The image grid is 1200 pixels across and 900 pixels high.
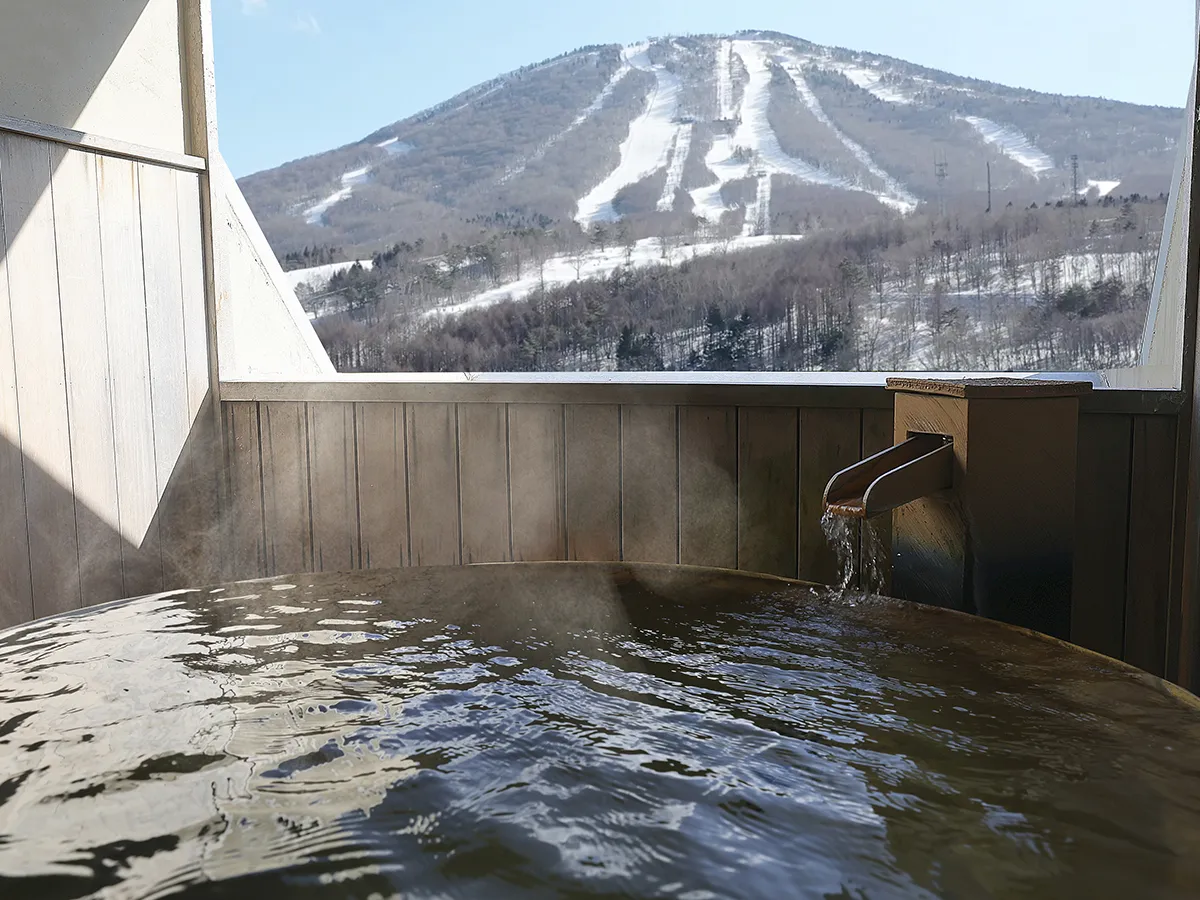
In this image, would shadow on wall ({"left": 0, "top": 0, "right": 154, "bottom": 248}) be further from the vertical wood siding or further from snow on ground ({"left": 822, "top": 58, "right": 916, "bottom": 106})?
snow on ground ({"left": 822, "top": 58, "right": 916, "bottom": 106})

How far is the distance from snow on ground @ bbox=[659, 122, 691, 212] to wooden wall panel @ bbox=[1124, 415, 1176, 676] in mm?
1540

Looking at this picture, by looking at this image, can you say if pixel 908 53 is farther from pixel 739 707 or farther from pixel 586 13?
pixel 739 707

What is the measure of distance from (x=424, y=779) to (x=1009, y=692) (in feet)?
1.96

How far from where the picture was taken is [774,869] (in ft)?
2.19

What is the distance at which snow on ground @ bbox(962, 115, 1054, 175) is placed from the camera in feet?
8.53

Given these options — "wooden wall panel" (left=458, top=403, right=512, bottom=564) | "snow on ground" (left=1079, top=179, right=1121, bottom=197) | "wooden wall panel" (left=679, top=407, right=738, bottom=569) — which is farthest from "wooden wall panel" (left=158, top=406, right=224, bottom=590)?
"snow on ground" (left=1079, top=179, right=1121, bottom=197)

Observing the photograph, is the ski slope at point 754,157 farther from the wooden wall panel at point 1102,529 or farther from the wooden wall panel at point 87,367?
the wooden wall panel at point 87,367

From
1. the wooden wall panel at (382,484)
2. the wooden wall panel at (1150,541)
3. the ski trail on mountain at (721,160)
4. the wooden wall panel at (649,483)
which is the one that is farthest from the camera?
the ski trail on mountain at (721,160)

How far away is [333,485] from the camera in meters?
2.77

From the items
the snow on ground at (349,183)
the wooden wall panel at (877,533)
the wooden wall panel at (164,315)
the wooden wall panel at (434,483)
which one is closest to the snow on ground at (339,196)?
the snow on ground at (349,183)

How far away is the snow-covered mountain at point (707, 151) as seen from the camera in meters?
2.62

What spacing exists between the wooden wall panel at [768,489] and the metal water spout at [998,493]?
30.9 inches

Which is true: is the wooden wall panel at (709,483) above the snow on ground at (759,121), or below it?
below

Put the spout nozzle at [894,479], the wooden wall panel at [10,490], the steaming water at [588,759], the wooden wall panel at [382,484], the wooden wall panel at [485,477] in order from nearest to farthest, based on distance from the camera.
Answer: the steaming water at [588,759] < the spout nozzle at [894,479] < the wooden wall panel at [10,490] < the wooden wall panel at [485,477] < the wooden wall panel at [382,484]
